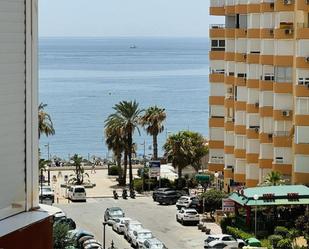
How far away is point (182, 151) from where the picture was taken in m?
65.2

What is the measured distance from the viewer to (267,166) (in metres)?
53.7

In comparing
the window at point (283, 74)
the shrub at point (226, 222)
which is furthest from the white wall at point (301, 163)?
the shrub at point (226, 222)

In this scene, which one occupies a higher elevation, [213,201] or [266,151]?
[266,151]

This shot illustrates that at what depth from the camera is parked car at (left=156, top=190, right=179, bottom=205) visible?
58031 mm

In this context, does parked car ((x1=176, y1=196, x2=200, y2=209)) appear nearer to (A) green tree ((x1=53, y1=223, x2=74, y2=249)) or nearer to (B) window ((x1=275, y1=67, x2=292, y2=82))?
(B) window ((x1=275, y1=67, x2=292, y2=82))

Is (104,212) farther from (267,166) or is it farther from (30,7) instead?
(30,7)

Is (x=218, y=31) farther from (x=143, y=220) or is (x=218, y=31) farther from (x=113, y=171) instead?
(x=113, y=171)

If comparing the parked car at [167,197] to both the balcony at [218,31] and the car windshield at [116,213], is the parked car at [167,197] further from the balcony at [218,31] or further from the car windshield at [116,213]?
the balcony at [218,31]

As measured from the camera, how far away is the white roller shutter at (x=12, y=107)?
6984 millimetres

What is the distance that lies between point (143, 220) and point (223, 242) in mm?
11188

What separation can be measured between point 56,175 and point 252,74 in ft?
83.8

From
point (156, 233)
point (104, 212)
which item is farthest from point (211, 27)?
point (156, 233)

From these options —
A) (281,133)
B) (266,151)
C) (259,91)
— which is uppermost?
(259,91)

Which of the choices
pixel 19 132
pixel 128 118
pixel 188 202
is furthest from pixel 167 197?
pixel 19 132
